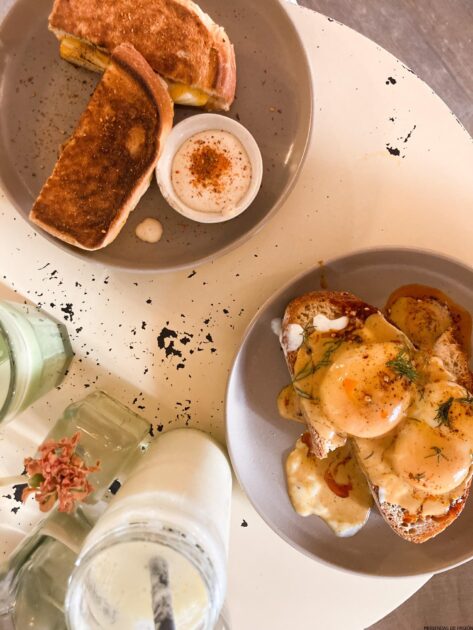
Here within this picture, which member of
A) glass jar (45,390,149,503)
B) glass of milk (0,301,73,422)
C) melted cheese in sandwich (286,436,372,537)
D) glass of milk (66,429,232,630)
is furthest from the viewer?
melted cheese in sandwich (286,436,372,537)

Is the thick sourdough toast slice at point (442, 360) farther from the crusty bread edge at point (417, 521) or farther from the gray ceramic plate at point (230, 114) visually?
the gray ceramic plate at point (230, 114)

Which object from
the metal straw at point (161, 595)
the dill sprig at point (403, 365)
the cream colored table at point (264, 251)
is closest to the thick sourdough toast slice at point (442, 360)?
the dill sprig at point (403, 365)

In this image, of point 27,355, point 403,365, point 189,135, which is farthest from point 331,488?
point 189,135

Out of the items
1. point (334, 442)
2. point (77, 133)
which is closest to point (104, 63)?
point (77, 133)

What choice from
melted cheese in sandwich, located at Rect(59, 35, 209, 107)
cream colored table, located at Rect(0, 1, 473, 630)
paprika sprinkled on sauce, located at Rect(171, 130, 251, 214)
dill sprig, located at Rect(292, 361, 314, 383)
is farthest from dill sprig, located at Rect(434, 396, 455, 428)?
melted cheese in sandwich, located at Rect(59, 35, 209, 107)

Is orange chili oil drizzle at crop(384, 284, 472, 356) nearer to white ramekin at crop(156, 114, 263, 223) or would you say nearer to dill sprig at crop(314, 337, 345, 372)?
dill sprig at crop(314, 337, 345, 372)

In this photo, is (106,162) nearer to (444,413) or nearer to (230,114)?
(230,114)
